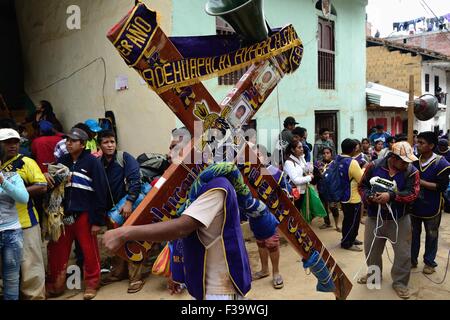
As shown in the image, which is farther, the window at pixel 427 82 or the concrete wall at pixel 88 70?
the window at pixel 427 82

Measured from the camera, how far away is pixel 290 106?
28.7 feet

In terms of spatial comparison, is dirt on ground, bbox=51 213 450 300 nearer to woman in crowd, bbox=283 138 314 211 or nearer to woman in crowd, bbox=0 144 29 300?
woman in crowd, bbox=0 144 29 300

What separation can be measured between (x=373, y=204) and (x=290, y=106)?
4.93 metres

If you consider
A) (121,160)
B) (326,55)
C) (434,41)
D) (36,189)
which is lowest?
(36,189)

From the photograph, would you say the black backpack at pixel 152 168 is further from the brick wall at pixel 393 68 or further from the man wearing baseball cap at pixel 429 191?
the brick wall at pixel 393 68

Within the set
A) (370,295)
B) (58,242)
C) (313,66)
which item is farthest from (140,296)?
(313,66)

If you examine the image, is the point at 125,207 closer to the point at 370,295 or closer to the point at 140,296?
the point at 140,296

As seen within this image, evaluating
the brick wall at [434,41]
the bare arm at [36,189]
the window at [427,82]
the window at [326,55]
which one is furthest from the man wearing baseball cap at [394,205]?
the brick wall at [434,41]

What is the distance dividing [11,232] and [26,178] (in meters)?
0.53

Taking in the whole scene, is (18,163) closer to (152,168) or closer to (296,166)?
(152,168)

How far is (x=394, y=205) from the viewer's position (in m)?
4.07

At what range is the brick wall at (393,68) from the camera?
1834 centimetres

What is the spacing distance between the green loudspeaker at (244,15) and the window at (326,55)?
8.10m

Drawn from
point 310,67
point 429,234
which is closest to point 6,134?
point 429,234
